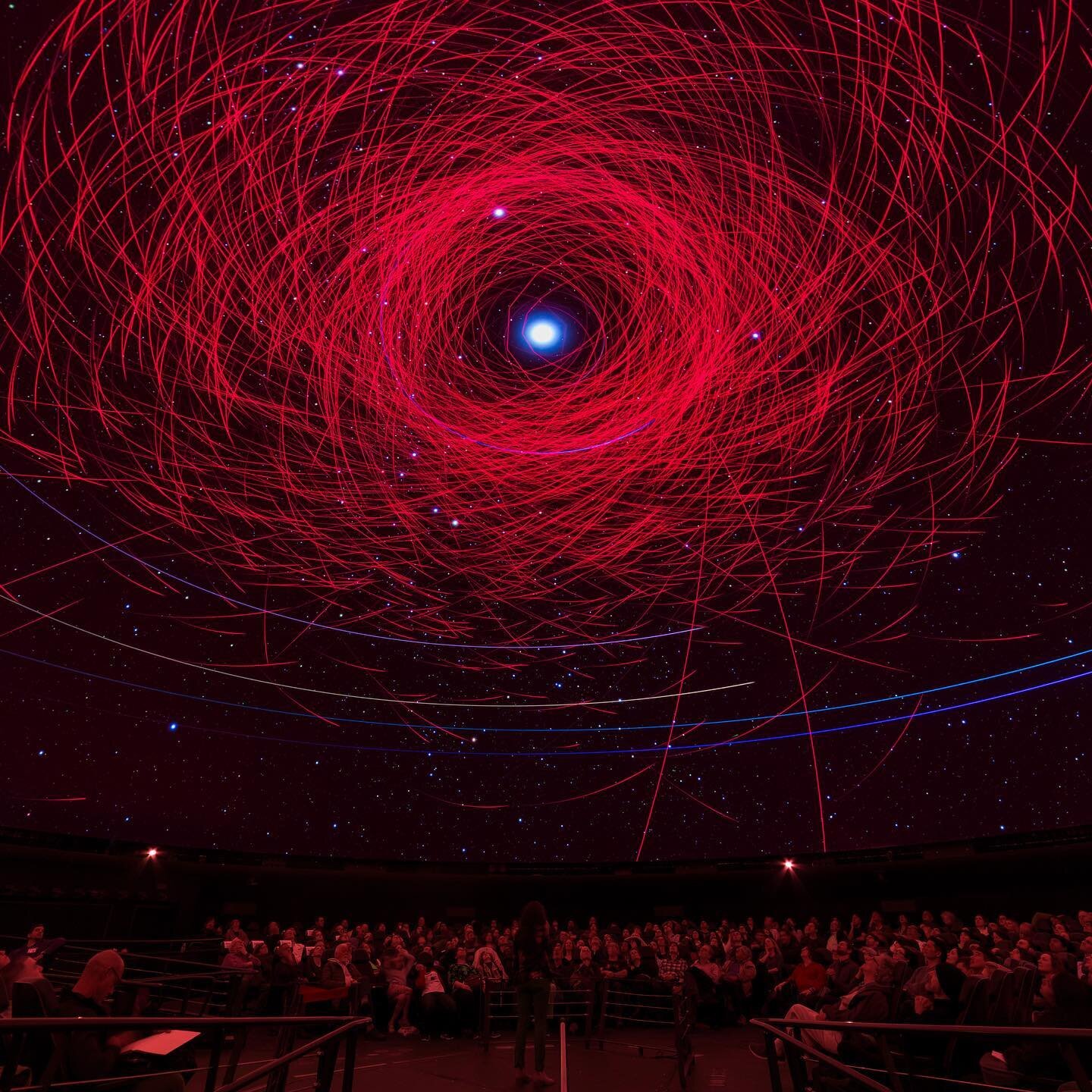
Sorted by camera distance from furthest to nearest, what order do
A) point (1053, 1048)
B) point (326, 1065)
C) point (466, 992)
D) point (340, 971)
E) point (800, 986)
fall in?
point (466, 992), point (340, 971), point (800, 986), point (1053, 1048), point (326, 1065)

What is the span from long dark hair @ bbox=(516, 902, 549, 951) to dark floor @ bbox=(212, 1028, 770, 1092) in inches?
43.9

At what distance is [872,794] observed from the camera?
19672 mm

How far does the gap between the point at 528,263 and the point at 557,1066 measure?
441 inches

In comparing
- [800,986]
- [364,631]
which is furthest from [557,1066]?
[364,631]

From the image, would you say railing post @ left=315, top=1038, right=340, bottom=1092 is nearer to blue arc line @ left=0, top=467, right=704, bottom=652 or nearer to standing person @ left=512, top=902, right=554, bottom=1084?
standing person @ left=512, top=902, right=554, bottom=1084

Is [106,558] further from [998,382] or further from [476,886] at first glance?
[998,382]

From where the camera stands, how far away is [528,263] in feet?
45.7

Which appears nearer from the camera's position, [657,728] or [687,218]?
[687,218]

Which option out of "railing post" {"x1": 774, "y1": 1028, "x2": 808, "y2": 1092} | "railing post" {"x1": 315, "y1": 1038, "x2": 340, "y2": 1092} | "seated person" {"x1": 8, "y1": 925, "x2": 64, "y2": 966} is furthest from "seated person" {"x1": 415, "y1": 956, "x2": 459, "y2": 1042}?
"railing post" {"x1": 774, "y1": 1028, "x2": 808, "y2": 1092}

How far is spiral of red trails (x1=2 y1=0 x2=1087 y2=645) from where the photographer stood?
10594 mm

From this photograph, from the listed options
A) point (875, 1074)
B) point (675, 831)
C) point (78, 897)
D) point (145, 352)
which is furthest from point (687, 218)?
point (78, 897)

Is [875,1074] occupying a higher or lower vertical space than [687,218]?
lower

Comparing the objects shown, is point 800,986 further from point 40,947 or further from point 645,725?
point 645,725

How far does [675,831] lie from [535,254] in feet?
48.3
